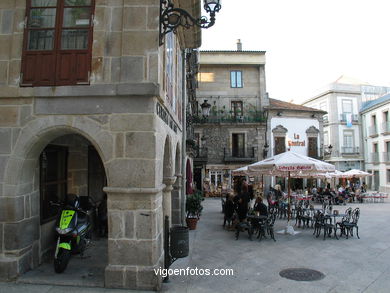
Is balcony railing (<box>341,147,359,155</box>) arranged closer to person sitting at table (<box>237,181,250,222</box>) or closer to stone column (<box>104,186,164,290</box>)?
person sitting at table (<box>237,181,250,222</box>)

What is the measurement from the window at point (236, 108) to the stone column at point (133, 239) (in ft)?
80.1

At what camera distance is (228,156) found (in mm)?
27781

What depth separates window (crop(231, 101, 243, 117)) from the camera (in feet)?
95.0

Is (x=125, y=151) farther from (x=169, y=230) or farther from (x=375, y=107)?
(x=375, y=107)

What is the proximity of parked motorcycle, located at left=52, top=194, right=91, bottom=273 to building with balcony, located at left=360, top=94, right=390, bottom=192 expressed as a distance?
31.4m

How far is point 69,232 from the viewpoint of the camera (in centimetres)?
575

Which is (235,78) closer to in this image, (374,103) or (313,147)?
(313,147)

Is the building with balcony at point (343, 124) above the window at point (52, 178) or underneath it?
above

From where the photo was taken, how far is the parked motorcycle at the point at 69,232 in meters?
5.55

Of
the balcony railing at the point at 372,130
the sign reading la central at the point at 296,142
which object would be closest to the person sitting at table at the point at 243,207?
the sign reading la central at the point at 296,142

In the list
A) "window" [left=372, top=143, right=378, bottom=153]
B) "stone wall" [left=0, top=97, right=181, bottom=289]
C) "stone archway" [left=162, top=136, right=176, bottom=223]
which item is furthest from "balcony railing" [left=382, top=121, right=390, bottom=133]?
"stone wall" [left=0, top=97, right=181, bottom=289]

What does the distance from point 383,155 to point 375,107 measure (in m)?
5.08

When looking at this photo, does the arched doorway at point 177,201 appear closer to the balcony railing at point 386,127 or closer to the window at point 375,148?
the balcony railing at point 386,127

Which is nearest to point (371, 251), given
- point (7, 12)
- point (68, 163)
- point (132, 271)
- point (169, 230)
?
point (169, 230)
